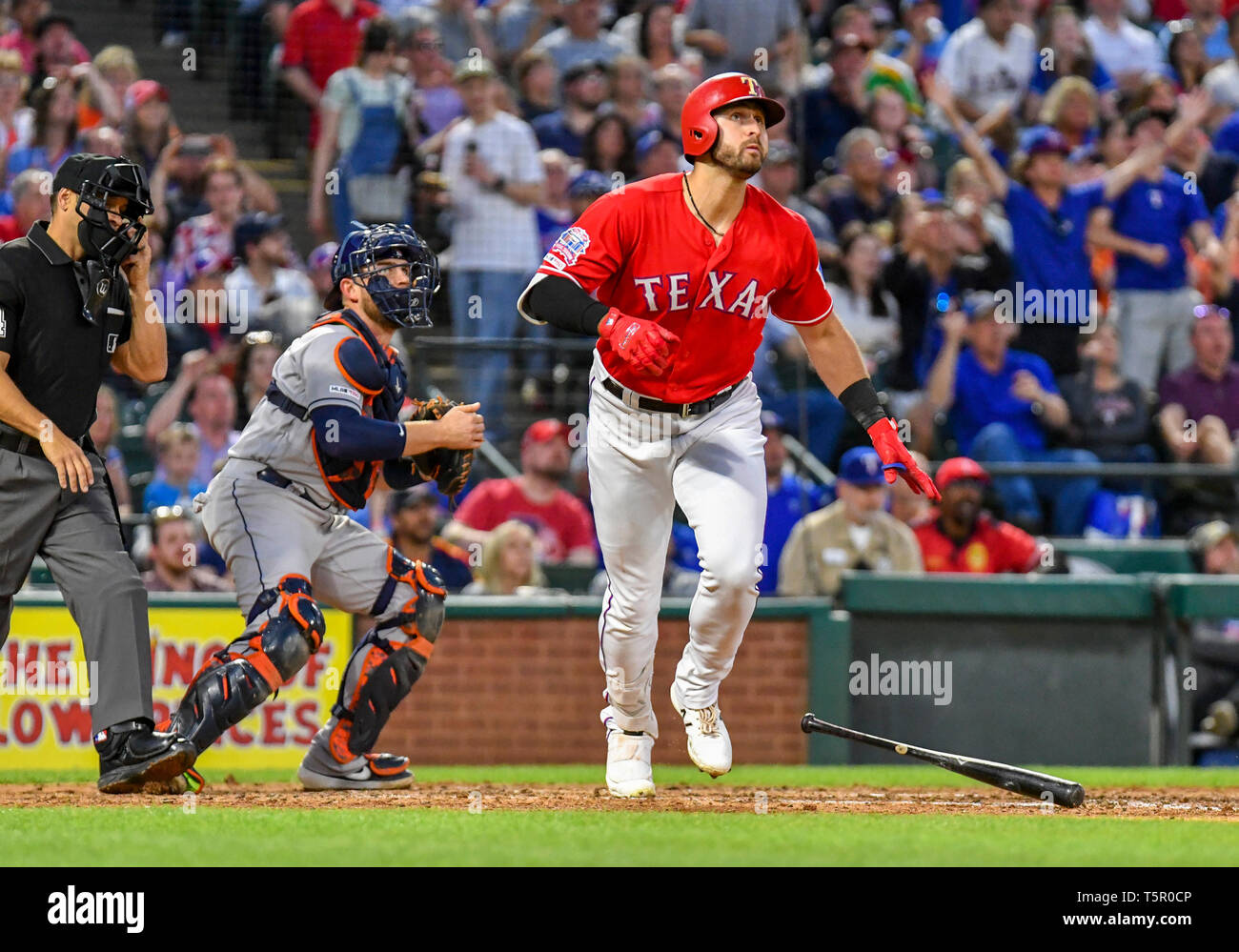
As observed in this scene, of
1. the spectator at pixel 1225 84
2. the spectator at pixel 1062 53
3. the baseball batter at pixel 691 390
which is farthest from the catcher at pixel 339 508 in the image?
the spectator at pixel 1225 84

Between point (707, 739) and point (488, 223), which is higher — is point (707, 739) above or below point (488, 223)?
below

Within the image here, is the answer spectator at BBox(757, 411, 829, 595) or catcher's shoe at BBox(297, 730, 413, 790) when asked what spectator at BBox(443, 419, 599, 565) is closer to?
spectator at BBox(757, 411, 829, 595)

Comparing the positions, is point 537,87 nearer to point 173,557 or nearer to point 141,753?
point 173,557

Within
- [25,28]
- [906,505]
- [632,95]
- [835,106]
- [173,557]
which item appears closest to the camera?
[173,557]

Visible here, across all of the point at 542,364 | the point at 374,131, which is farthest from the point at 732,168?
the point at 374,131

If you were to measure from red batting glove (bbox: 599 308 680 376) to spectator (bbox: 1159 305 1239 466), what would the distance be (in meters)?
7.00

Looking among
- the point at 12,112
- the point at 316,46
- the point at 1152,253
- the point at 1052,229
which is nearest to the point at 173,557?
the point at 12,112

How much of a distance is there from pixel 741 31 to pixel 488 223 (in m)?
2.45

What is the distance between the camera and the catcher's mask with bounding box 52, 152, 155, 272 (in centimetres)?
581

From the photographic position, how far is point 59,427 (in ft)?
19.1

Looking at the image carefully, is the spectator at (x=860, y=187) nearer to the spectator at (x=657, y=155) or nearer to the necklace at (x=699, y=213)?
the spectator at (x=657, y=155)

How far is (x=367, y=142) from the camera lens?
1118 centimetres

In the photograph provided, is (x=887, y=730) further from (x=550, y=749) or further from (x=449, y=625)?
(x=449, y=625)

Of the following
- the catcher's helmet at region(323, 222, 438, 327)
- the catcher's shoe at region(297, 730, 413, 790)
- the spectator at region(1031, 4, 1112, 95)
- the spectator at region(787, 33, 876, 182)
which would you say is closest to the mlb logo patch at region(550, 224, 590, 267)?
the catcher's helmet at region(323, 222, 438, 327)
